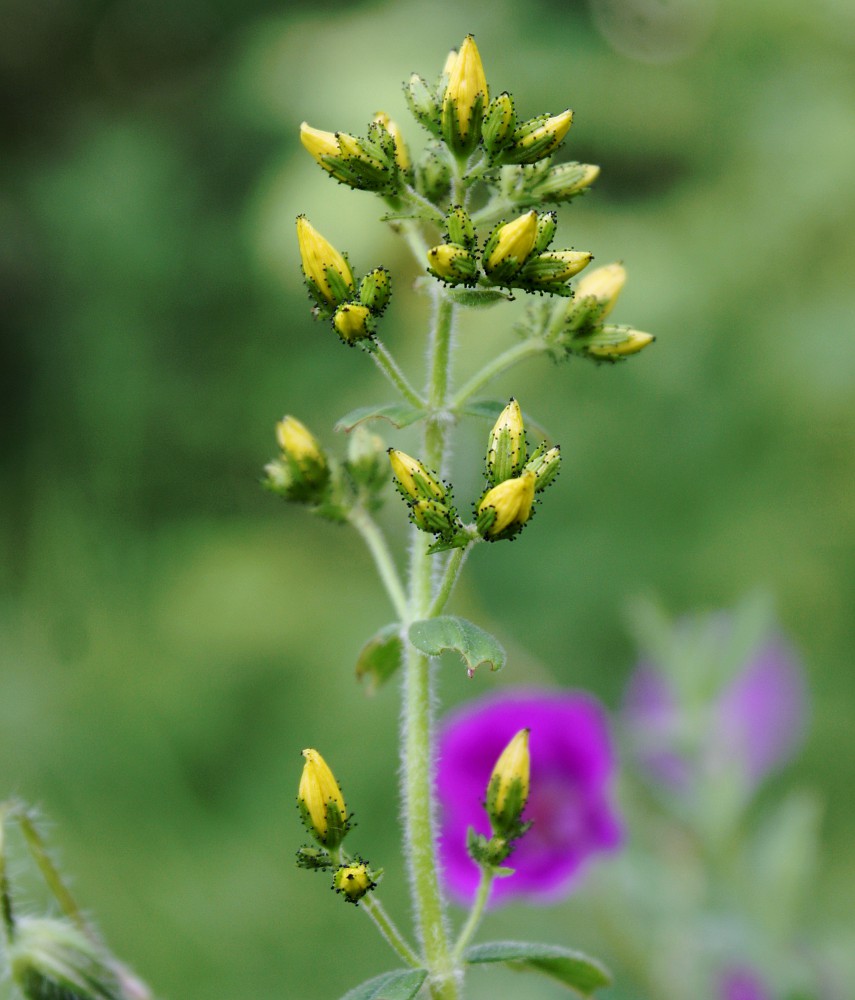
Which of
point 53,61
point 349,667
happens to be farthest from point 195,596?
point 53,61

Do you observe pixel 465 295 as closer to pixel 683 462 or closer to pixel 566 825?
pixel 566 825

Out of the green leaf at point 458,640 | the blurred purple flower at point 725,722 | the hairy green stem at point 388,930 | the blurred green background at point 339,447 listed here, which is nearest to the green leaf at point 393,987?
the hairy green stem at point 388,930

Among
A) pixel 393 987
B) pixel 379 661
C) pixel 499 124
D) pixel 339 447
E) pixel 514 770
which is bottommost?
pixel 393 987

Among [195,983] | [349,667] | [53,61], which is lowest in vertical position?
[195,983]

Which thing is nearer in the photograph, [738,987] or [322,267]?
[322,267]

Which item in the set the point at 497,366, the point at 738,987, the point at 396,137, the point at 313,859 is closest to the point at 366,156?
the point at 396,137

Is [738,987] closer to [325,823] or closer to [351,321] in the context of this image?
[325,823]

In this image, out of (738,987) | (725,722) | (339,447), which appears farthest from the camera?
(339,447)
